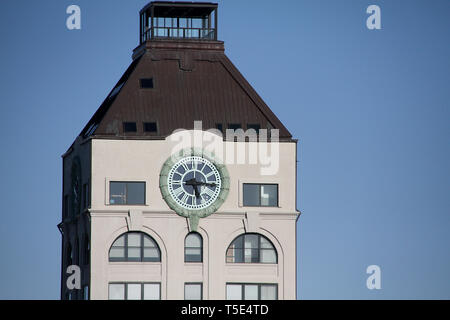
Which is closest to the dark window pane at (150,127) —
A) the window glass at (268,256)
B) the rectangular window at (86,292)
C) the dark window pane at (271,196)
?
the dark window pane at (271,196)

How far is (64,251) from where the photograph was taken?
140 metres

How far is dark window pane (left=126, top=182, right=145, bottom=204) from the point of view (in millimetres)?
131875

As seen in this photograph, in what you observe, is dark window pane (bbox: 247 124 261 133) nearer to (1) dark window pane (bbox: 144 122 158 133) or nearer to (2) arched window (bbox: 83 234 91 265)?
(1) dark window pane (bbox: 144 122 158 133)

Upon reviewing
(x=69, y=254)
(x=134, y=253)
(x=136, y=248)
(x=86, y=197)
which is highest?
(x=86, y=197)

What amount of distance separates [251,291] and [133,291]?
28.5 ft

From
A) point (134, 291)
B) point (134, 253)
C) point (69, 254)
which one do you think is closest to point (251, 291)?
point (134, 291)

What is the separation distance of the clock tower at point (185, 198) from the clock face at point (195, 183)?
0.07m

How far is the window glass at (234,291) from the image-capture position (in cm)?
13125

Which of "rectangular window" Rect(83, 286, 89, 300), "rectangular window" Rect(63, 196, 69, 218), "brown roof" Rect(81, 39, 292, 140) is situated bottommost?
"rectangular window" Rect(83, 286, 89, 300)

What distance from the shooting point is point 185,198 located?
132m

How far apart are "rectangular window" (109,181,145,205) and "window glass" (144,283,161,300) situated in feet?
20.2

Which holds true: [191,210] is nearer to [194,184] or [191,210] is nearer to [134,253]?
[194,184]

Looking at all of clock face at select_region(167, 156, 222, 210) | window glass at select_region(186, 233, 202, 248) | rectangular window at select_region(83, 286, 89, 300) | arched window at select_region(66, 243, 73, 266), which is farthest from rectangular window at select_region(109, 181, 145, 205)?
arched window at select_region(66, 243, 73, 266)
